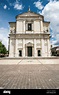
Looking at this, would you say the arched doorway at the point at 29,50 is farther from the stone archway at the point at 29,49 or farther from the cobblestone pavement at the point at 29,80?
the cobblestone pavement at the point at 29,80

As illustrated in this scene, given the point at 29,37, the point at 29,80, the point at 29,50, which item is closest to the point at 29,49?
the point at 29,50

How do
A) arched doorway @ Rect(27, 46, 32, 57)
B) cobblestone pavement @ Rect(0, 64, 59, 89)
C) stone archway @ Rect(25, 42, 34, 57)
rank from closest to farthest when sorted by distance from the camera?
cobblestone pavement @ Rect(0, 64, 59, 89), stone archway @ Rect(25, 42, 34, 57), arched doorway @ Rect(27, 46, 32, 57)

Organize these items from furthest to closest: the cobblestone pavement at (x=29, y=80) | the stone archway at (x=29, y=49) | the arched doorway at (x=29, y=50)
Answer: the arched doorway at (x=29, y=50) < the stone archway at (x=29, y=49) < the cobblestone pavement at (x=29, y=80)

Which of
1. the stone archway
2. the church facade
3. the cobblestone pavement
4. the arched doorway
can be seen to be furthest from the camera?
the arched doorway

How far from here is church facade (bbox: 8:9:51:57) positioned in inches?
1619

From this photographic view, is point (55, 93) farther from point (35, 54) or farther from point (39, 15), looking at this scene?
point (39, 15)

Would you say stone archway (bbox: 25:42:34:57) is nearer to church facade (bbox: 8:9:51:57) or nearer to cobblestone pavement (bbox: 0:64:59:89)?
church facade (bbox: 8:9:51:57)

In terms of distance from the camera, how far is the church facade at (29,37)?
135 feet

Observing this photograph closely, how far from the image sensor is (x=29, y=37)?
137ft

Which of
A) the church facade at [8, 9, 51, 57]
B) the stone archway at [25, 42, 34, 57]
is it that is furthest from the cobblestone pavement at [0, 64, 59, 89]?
the stone archway at [25, 42, 34, 57]

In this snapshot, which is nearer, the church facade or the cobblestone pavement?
the cobblestone pavement

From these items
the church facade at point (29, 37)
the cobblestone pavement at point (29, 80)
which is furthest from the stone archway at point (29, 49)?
the cobblestone pavement at point (29, 80)

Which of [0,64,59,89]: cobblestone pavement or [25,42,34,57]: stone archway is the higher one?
[25,42,34,57]: stone archway

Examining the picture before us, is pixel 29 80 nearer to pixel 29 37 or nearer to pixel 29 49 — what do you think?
pixel 29 49
